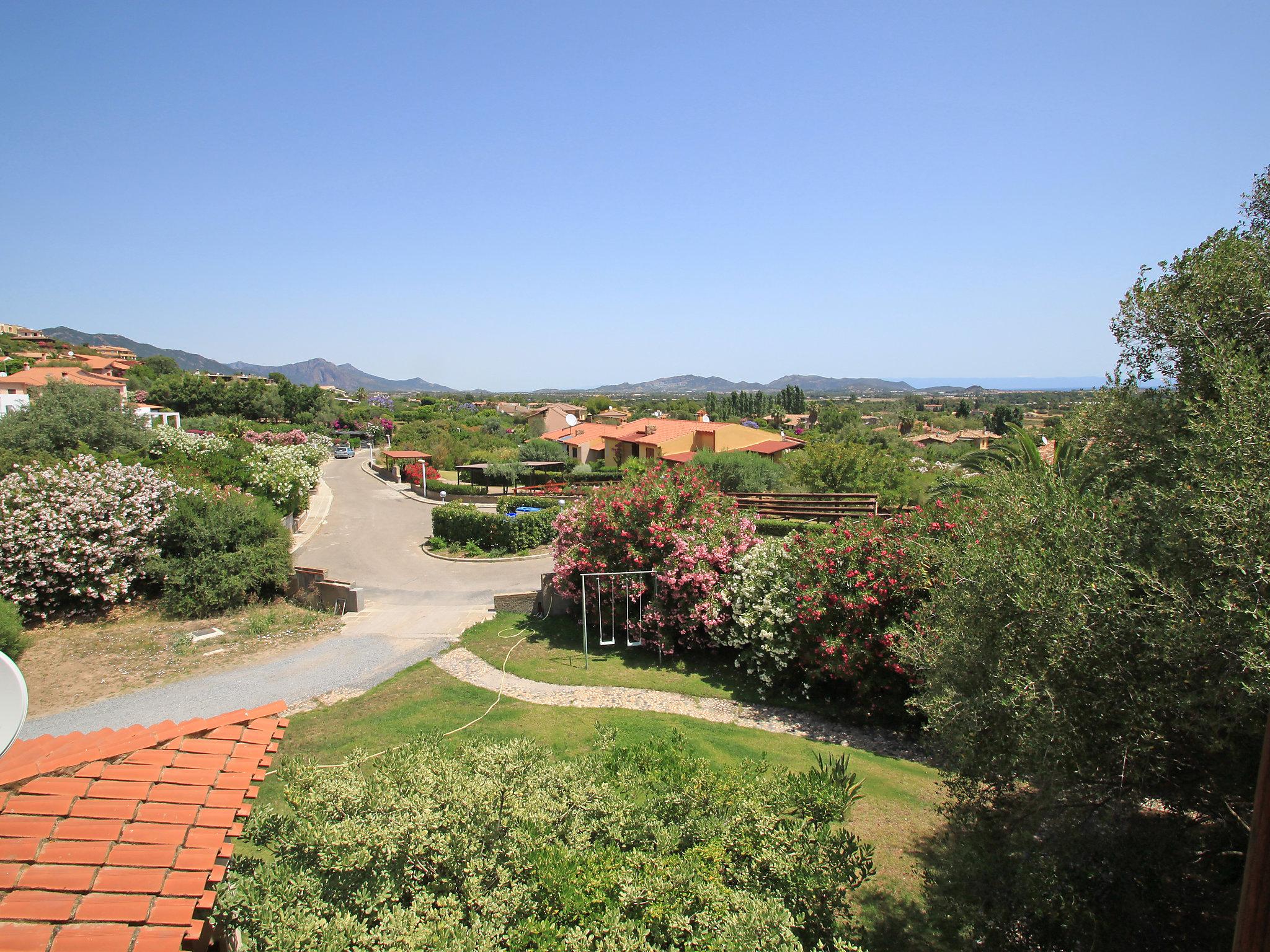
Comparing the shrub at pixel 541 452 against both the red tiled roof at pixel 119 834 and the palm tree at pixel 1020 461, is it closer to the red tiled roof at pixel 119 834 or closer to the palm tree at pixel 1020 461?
the palm tree at pixel 1020 461

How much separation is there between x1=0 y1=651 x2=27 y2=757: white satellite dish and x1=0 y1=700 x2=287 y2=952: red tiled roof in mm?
236

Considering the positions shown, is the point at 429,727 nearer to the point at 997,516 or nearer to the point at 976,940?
the point at 976,940

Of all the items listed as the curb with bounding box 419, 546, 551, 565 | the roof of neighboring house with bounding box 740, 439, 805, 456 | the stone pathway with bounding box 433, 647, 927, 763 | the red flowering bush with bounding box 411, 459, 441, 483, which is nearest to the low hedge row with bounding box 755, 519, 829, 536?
the curb with bounding box 419, 546, 551, 565

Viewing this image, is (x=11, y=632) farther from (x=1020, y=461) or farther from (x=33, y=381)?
(x=33, y=381)

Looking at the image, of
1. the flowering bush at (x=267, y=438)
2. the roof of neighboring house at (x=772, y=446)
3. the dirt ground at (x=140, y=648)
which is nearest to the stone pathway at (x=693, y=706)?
the dirt ground at (x=140, y=648)

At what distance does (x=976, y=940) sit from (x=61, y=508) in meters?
20.8

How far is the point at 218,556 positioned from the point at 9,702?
54.2ft

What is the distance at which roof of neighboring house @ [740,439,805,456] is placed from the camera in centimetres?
3997

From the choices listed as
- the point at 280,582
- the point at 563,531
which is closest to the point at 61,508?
the point at 280,582

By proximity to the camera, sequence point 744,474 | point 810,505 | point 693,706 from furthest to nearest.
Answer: point 744,474
point 810,505
point 693,706

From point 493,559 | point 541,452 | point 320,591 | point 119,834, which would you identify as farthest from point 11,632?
point 541,452

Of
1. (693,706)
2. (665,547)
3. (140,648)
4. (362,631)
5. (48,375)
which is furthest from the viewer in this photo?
(48,375)

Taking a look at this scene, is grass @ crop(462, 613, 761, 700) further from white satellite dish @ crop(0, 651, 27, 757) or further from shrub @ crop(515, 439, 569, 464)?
shrub @ crop(515, 439, 569, 464)

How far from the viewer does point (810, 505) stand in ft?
74.7
